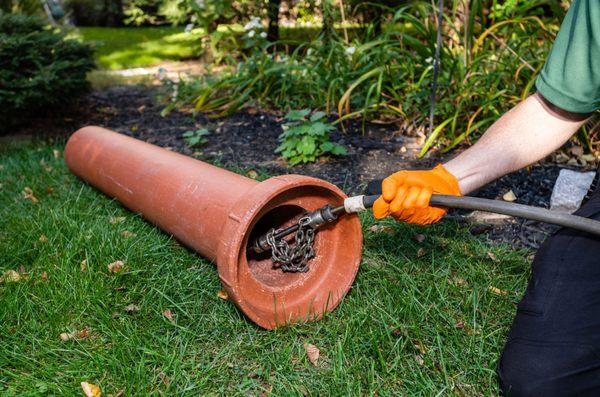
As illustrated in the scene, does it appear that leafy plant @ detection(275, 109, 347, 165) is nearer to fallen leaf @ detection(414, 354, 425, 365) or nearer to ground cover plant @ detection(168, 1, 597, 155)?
Answer: ground cover plant @ detection(168, 1, 597, 155)

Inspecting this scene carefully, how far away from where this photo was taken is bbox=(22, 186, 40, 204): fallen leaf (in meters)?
3.14

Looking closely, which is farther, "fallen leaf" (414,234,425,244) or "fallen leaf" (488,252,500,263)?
"fallen leaf" (414,234,425,244)

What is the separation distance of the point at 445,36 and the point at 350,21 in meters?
1.38

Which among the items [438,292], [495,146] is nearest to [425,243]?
[438,292]

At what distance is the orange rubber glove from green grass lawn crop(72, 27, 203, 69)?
5.37m

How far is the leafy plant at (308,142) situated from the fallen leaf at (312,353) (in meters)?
1.68

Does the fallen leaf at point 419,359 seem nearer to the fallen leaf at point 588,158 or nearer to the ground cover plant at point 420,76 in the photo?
the ground cover plant at point 420,76

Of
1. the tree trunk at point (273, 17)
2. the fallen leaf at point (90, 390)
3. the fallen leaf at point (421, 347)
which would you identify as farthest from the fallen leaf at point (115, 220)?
the tree trunk at point (273, 17)

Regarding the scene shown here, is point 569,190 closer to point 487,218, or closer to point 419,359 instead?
point 487,218

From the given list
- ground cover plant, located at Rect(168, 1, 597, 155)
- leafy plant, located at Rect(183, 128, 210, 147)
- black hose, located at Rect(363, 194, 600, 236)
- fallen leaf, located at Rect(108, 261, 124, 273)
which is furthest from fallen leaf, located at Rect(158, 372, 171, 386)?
leafy plant, located at Rect(183, 128, 210, 147)

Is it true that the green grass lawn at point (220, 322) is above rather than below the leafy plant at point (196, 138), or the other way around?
above

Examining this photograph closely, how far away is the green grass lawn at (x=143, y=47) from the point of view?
812 centimetres

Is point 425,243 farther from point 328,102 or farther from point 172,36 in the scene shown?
point 172,36

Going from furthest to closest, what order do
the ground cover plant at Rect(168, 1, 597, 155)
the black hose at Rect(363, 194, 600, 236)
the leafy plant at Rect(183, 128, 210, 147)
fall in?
the leafy plant at Rect(183, 128, 210, 147), the ground cover plant at Rect(168, 1, 597, 155), the black hose at Rect(363, 194, 600, 236)
